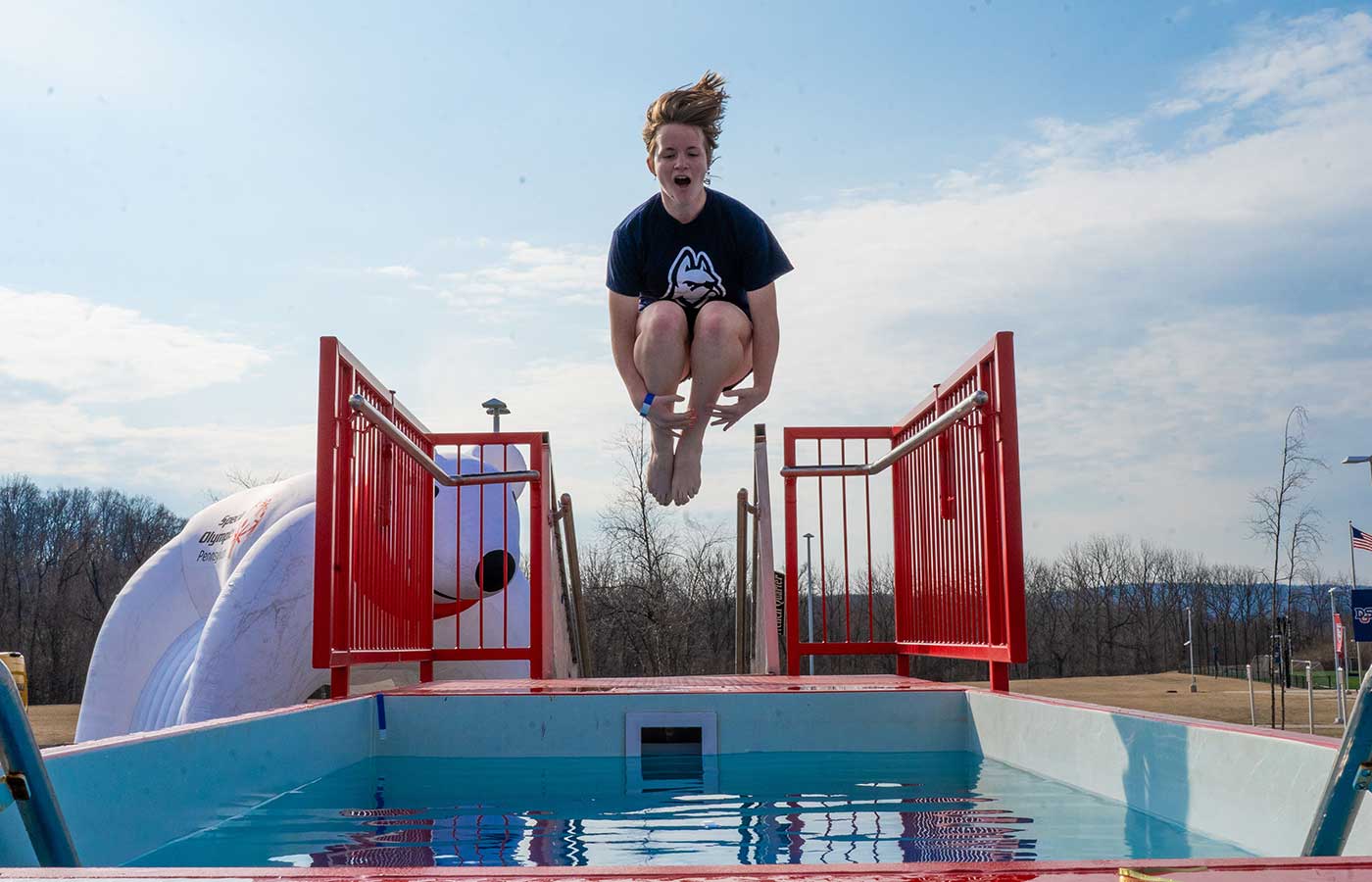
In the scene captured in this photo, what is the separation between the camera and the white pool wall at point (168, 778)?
82.4 inches

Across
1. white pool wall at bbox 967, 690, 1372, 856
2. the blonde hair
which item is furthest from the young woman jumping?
white pool wall at bbox 967, 690, 1372, 856

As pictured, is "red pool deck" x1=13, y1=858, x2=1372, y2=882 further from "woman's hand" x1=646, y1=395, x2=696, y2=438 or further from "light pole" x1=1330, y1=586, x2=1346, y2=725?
"light pole" x1=1330, y1=586, x2=1346, y2=725

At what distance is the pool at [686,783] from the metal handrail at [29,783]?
0.63 feet

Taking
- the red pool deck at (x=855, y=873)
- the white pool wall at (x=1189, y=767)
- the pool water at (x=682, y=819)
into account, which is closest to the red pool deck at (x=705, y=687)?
the pool water at (x=682, y=819)

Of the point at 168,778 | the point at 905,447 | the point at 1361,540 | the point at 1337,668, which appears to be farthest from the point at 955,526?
the point at 1337,668

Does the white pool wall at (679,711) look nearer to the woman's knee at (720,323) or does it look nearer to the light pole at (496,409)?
the woman's knee at (720,323)

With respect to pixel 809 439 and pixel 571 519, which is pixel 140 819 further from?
pixel 571 519

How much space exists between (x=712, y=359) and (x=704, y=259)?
43cm

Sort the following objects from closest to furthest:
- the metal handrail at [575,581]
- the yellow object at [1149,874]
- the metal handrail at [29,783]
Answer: the yellow object at [1149,874] < the metal handrail at [29,783] < the metal handrail at [575,581]

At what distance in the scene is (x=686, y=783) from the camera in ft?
12.5

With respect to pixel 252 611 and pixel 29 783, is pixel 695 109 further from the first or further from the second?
pixel 252 611

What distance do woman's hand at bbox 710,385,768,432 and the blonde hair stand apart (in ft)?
2.67

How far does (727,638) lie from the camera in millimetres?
34000

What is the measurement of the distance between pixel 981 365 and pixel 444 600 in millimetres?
5404
